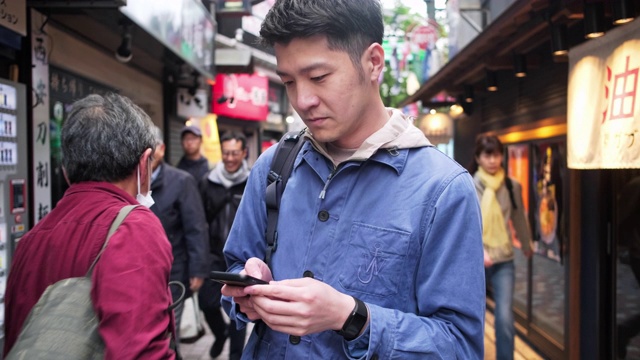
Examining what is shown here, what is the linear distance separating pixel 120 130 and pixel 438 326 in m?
1.45

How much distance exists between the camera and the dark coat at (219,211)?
6.38m

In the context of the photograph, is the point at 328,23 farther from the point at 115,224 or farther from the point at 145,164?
the point at 145,164

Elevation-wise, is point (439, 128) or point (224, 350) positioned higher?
point (439, 128)

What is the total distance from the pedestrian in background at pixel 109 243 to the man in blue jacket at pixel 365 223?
0.32 metres

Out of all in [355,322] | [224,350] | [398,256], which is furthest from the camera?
[224,350]

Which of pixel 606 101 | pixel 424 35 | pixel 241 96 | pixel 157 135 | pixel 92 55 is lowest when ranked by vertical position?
pixel 157 135

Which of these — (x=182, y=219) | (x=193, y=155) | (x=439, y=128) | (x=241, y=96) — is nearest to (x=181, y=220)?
(x=182, y=219)

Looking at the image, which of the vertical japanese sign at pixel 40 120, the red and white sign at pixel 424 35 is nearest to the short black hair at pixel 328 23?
the vertical japanese sign at pixel 40 120

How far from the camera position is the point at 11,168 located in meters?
4.68

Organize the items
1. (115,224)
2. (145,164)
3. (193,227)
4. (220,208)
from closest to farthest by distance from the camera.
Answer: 1. (115,224)
2. (145,164)
3. (193,227)
4. (220,208)

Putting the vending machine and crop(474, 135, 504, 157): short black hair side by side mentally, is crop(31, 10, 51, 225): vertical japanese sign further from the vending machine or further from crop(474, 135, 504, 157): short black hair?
crop(474, 135, 504, 157): short black hair

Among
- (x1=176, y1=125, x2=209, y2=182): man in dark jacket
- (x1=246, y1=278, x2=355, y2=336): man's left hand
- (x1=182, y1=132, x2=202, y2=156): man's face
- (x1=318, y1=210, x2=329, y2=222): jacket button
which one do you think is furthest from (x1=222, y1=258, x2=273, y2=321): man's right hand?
(x1=182, y1=132, x2=202, y2=156): man's face

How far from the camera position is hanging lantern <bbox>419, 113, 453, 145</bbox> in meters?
15.7

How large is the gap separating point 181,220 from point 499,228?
312cm
